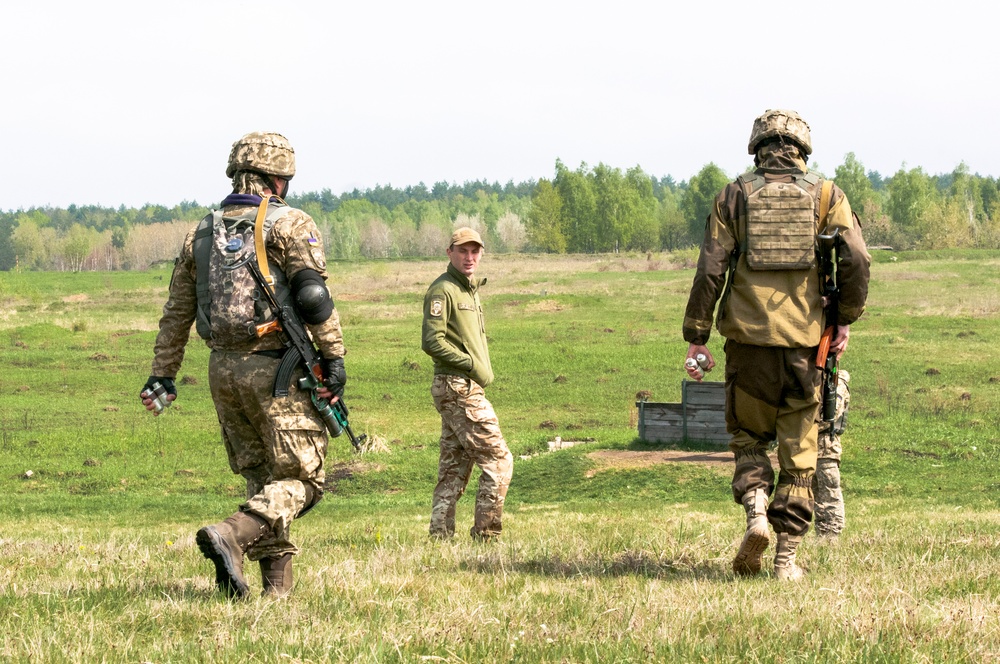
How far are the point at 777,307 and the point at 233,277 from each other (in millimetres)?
2895

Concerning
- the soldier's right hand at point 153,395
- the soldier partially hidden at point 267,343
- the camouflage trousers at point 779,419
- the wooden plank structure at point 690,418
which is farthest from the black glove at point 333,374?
the wooden plank structure at point 690,418

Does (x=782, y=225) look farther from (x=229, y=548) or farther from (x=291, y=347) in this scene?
(x=229, y=548)

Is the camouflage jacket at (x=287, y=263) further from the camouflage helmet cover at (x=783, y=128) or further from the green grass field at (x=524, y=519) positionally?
the camouflage helmet cover at (x=783, y=128)

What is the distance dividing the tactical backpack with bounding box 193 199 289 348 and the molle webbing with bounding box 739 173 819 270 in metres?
2.53

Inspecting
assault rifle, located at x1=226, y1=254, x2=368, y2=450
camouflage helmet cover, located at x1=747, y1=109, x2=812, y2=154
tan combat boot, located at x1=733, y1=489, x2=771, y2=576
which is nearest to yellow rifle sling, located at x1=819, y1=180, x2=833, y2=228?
camouflage helmet cover, located at x1=747, y1=109, x2=812, y2=154

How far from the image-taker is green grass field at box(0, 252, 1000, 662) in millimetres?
4320

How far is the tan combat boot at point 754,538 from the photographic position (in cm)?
599

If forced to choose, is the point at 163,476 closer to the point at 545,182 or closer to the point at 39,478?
the point at 39,478

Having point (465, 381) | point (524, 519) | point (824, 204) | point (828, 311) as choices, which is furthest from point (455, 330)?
point (524, 519)

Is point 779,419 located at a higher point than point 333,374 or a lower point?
lower

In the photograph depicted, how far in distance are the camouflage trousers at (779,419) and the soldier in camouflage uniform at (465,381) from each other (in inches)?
88.2

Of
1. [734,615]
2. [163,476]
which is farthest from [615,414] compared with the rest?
[734,615]

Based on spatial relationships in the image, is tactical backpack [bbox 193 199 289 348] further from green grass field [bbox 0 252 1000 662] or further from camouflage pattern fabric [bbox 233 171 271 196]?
green grass field [bbox 0 252 1000 662]

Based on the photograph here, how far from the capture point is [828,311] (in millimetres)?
6469
